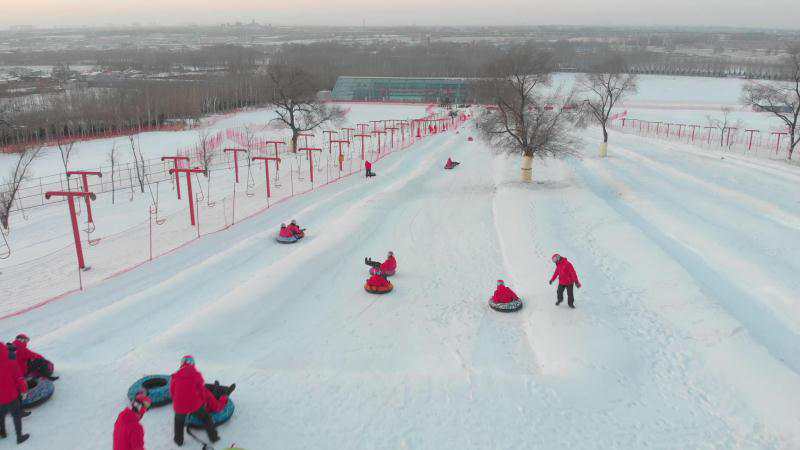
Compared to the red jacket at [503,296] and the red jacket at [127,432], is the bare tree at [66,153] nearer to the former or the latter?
the red jacket at [503,296]

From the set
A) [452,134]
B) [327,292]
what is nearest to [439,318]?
[327,292]

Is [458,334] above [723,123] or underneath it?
underneath

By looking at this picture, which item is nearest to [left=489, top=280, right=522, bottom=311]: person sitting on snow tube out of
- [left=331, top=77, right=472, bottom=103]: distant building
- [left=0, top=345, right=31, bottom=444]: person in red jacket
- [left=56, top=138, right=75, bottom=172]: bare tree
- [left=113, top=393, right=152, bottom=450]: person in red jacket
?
[left=113, top=393, right=152, bottom=450]: person in red jacket

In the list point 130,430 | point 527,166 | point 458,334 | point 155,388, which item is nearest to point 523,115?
point 527,166

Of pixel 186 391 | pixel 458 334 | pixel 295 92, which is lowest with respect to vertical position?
pixel 458 334

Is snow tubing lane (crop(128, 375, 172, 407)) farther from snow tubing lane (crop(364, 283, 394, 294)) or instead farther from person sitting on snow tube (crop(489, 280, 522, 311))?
person sitting on snow tube (crop(489, 280, 522, 311))

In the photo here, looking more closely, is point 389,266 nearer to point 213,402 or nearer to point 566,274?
point 566,274

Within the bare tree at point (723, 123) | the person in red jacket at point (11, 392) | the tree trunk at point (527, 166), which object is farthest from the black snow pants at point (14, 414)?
the bare tree at point (723, 123)
